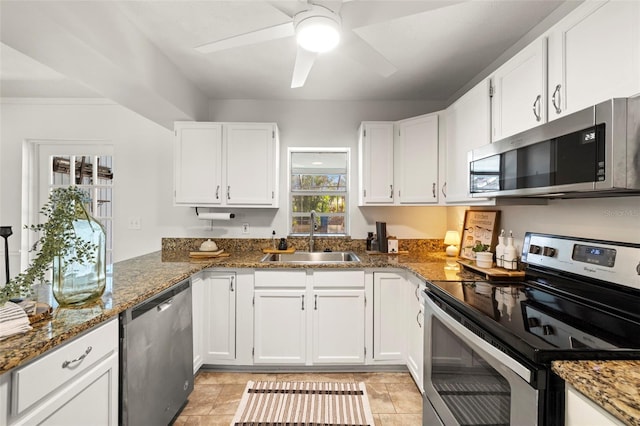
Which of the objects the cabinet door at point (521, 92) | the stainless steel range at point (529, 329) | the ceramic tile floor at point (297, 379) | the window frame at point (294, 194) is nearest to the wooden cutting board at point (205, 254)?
the window frame at point (294, 194)

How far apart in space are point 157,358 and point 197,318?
69 centimetres

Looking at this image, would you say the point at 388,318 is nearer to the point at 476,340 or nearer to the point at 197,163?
the point at 476,340

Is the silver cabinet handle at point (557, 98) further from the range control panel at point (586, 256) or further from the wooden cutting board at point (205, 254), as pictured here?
the wooden cutting board at point (205, 254)

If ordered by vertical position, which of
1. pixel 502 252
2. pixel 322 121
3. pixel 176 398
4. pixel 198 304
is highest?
pixel 322 121

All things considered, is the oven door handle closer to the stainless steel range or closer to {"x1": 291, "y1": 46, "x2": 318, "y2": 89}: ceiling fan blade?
the stainless steel range

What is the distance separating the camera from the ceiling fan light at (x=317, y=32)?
4.33 feet

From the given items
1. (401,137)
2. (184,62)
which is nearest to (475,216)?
(401,137)

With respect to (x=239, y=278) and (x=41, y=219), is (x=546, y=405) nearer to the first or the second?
(x=239, y=278)

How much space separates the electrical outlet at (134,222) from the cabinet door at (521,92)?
3.26 meters

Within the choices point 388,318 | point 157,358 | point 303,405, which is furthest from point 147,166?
point 388,318

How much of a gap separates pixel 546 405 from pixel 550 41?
59.4 inches

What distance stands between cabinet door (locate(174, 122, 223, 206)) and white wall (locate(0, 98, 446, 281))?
1.29ft

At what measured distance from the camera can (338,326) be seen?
7.84 feet

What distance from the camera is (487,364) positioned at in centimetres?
113
